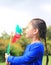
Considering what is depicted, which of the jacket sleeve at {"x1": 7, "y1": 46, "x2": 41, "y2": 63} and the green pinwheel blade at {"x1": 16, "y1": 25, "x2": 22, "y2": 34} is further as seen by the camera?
the green pinwheel blade at {"x1": 16, "y1": 25, "x2": 22, "y2": 34}

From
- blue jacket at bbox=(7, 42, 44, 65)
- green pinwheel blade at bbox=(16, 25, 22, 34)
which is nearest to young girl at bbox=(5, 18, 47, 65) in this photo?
blue jacket at bbox=(7, 42, 44, 65)

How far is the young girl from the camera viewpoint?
3.24 metres

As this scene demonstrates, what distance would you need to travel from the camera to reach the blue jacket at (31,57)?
324 centimetres

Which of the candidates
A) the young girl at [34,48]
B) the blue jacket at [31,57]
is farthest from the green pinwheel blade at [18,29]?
the blue jacket at [31,57]

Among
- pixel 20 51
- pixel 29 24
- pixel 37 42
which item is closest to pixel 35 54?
pixel 37 42

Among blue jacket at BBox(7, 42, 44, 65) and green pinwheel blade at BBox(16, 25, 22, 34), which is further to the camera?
green pinwheel blade at BBox(16, 25, 22, 34)

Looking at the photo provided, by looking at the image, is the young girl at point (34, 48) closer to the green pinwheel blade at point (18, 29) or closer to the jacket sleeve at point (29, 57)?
the jacket sleeve at point (29, 57)

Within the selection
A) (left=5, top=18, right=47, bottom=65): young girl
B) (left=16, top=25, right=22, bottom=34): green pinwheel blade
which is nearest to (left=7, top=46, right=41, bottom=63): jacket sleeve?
(left=5, top=18, right=47, bottom=65): young girl

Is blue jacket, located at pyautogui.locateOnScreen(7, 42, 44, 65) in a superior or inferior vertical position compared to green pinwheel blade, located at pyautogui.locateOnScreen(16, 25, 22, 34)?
inferior

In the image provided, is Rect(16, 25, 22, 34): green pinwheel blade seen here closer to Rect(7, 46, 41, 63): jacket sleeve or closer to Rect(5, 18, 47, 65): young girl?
Rect(5, 18, 47, 65): young girl

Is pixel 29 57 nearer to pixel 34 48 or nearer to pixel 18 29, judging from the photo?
pixel 34 48

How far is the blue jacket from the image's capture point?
10.6ft

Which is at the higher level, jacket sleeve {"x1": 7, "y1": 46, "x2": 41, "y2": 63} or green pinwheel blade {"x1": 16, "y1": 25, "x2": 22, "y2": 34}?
green pinwheel blade {"x1": 16, "y1": 25, "x2": 22, "y2": 34}

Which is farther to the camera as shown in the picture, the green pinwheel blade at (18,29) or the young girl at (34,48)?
the green pinwheel blade at (18,29)
